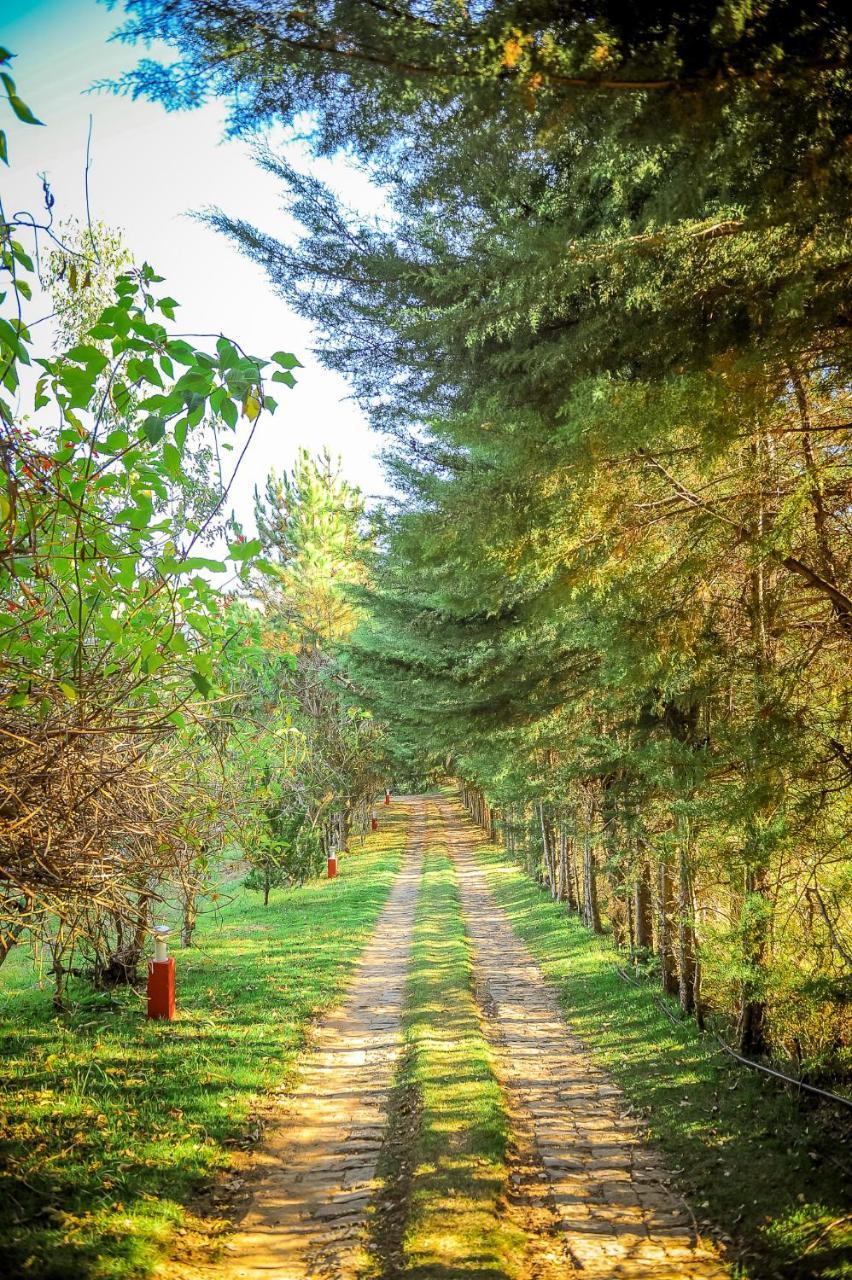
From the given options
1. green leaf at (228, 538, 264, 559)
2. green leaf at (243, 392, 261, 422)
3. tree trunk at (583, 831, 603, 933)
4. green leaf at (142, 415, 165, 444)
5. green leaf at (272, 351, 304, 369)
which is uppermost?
green leaf at (272, 351, 304, 369)

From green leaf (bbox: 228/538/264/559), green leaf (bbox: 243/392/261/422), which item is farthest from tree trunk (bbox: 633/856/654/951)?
green leaf (bbox: 243/392/261/422)

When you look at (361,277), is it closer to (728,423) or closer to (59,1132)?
(728,423)

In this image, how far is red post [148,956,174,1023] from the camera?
858cm

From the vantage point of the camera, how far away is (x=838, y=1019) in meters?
5.56


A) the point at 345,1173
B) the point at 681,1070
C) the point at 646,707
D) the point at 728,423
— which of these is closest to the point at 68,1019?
the point at 345,1173

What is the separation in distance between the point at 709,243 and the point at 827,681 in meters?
3.44

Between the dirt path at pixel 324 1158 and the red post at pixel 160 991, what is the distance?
1616mm

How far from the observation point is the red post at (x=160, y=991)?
8.58 meters

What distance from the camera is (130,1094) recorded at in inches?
249

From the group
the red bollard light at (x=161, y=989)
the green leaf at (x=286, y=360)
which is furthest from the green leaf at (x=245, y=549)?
the red bollard light at (x=161, y=989)

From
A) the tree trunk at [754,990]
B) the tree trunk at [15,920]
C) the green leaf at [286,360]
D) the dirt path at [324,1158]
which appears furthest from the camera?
the tree trunk at [754,990]

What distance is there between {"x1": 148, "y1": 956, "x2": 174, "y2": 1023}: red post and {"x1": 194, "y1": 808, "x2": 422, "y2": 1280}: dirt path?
162cm

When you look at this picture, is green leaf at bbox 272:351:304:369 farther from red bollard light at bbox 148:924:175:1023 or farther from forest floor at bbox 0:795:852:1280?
red bollard light at bbox 148:924:175:1023

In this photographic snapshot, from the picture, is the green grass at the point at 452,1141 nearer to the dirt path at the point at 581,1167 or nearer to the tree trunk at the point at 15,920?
the dirt path at the point at 581,1167
